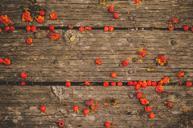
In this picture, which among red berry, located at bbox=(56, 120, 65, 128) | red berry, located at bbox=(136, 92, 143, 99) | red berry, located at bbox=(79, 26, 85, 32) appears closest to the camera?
red berry, located at bbox=(56, 120, 65, 128)

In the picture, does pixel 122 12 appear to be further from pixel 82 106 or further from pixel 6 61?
pixel 6 61

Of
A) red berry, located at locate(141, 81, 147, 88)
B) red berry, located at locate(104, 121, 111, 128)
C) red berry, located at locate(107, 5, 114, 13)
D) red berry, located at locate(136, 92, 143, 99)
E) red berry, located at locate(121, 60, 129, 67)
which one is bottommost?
red berry, located at locate(104, 121, 111, 128)

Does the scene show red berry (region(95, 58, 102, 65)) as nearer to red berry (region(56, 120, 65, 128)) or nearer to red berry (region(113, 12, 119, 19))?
red berry (region(113, 12, 119, 19))

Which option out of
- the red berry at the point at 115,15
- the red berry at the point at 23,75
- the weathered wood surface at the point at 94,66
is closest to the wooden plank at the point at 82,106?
the weathered wood surface at the point at 94,66

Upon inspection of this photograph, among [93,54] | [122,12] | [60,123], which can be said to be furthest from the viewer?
[122,12]

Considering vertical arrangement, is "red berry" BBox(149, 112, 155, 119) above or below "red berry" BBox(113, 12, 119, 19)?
below

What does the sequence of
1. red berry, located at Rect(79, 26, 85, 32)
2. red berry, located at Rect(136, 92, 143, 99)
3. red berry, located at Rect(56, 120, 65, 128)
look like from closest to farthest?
red berry, located at Rect(56, 120, 65, 128) < red berry, located at Rect(136, 92, 143, 99) < red berry, located at Rect(79, 26, 85, 32)

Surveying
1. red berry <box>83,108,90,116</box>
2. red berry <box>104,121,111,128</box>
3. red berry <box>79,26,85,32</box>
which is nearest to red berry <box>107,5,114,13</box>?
red berry <box>79,26,85,32</box>

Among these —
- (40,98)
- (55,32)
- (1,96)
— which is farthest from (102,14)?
(1,96)

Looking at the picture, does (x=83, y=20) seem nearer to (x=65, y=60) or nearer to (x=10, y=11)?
(x=65, y=60)

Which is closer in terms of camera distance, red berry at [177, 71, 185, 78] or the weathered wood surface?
the weathered wood surface

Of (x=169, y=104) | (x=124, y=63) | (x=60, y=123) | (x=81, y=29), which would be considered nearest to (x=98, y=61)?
(x=124, y=63)
